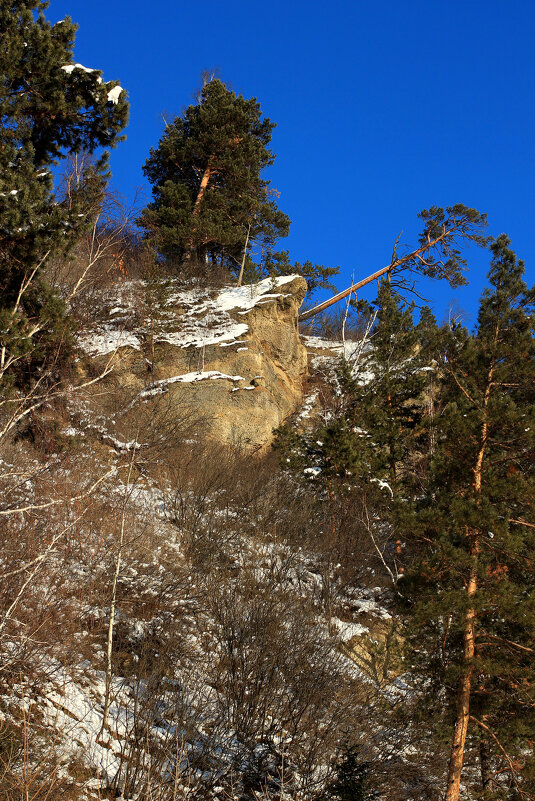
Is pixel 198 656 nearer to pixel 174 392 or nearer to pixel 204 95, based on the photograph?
pixel 174 392

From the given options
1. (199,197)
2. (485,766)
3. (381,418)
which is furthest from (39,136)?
(199,197)

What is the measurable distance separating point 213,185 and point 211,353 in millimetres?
9506

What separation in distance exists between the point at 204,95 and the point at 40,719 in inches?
981

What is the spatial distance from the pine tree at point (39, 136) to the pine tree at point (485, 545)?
577 cm

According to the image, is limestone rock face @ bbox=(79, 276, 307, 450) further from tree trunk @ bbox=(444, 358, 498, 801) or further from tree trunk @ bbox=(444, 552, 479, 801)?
tree trunk @ bbox=(444, 552, 479, 801)

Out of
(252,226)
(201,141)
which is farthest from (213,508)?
(201,141)

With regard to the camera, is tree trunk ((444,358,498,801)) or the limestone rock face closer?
tree trunk ((444,358,498,801))

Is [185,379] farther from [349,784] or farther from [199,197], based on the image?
[349,784]

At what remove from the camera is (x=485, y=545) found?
7.48 metres

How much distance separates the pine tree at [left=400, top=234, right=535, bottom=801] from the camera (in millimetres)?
6902

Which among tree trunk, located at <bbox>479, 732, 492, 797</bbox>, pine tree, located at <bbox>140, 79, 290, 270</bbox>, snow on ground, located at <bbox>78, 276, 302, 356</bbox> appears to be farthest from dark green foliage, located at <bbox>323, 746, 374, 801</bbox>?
pine tree, located at <bbox>140, 79, 290, 270</bbox>

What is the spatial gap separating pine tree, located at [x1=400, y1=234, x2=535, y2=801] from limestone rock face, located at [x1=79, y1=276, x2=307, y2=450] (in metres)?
8.69

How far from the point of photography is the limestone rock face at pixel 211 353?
52.7 ft

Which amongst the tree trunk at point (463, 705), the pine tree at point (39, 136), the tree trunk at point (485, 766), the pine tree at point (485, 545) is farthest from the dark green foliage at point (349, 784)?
the pine tree at point (39, 136)
